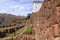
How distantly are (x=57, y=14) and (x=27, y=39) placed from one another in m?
18.0

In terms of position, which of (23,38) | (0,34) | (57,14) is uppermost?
(57,14)

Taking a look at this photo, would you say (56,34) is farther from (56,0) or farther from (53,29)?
(56,0)

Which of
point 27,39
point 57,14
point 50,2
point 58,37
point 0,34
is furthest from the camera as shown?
point 0,34

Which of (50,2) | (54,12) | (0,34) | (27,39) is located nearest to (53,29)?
(54,12)

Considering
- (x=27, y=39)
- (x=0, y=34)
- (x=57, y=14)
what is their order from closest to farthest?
1. (x=57, y=14)
2. (x=27, y=39)
3. (x=0, y=34)

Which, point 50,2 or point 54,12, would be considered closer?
point 54,12

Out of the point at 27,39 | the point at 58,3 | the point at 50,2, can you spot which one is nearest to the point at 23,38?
the point at 27,39

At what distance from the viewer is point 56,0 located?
42.8 ft

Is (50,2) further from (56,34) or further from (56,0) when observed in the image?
(56,34)

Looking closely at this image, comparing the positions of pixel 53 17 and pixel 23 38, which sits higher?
pixel 53 17

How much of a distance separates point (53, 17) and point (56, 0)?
3.08 feet

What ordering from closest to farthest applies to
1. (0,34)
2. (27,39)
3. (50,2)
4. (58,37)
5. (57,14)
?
(58,37)
(57,14)
(50,2)
(27,39)
(0,34)

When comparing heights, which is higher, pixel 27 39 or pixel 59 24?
pixel 59 24

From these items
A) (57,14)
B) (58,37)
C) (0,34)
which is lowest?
(0,34)
